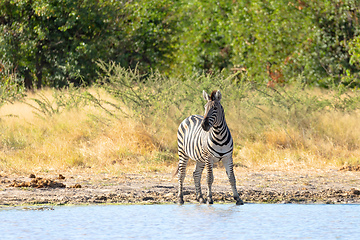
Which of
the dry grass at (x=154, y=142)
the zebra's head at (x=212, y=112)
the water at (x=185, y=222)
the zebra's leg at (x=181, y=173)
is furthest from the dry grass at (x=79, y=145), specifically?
the zebra's head at (x=212, y=112)

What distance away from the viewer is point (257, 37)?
20.1m

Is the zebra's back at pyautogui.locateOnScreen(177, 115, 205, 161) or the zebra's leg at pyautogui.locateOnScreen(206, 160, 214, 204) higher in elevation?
the zebra's back at pyautogui.locateOnScreen(177, 115, 205, 161)

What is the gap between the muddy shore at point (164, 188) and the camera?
829 cm

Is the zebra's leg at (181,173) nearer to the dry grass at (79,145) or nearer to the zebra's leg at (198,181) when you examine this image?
the zebra's leg at (198,181)

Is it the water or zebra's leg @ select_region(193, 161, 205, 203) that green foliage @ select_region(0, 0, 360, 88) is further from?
the water

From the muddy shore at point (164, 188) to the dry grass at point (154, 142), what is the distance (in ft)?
2.61

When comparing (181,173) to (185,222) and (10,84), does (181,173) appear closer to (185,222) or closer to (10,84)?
(185,222)

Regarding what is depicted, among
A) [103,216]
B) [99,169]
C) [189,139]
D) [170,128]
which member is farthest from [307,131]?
[103,216]

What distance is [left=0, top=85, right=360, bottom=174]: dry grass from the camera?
462 inches

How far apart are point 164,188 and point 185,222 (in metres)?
2.34

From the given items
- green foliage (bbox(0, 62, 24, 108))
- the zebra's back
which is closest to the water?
the zebra's back

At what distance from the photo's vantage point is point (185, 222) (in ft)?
22.8

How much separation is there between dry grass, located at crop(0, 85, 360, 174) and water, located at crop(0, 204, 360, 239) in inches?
143

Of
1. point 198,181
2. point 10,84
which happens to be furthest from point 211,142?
point 10,84
